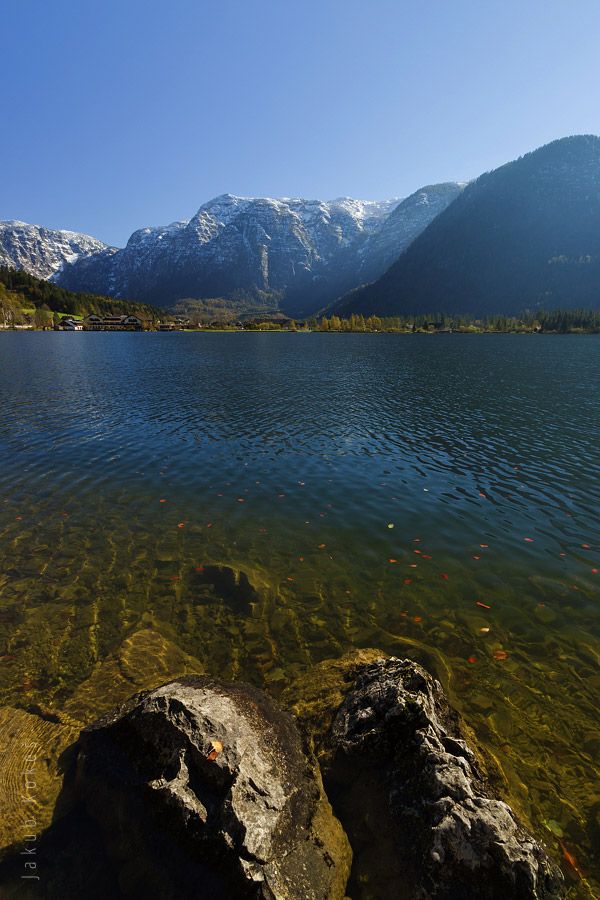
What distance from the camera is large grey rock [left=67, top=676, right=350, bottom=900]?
6.97 metres

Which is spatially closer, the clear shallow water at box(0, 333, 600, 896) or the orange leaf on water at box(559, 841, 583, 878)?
the orange leaf on water at box(559, 841, 583, 878)

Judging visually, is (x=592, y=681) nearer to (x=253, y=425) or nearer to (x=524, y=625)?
(x=524, y=625)

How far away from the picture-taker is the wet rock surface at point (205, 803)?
6980 mm

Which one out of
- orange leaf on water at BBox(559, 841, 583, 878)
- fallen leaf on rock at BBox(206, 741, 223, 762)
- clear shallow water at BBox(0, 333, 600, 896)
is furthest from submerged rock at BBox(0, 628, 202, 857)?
orange leaf on water at BBox(559, 841, 583, 878)

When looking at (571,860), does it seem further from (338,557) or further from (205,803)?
(338,557)

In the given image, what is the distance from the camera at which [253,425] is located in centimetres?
4281

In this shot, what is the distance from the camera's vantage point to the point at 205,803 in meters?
7.56

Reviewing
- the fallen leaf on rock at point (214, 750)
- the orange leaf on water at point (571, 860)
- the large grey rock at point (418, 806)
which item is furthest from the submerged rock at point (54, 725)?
the orange leaf on water at point (571, 860)

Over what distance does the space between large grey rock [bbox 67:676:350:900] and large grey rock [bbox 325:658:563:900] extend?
24.1 inches

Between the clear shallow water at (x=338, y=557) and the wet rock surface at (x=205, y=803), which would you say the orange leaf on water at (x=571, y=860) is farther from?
the wet rock surface at (x=205, y=803)

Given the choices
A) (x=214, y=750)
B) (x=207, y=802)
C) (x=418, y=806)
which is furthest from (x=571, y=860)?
(x=214, y=750)

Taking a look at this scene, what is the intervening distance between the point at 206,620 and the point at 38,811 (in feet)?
22.0

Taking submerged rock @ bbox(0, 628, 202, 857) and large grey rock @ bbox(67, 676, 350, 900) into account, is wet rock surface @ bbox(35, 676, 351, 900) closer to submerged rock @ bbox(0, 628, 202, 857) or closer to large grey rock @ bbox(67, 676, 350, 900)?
large grey rock @ bbox(67, 676, 350, 900)

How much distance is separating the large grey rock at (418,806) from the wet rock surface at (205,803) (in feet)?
2.02
